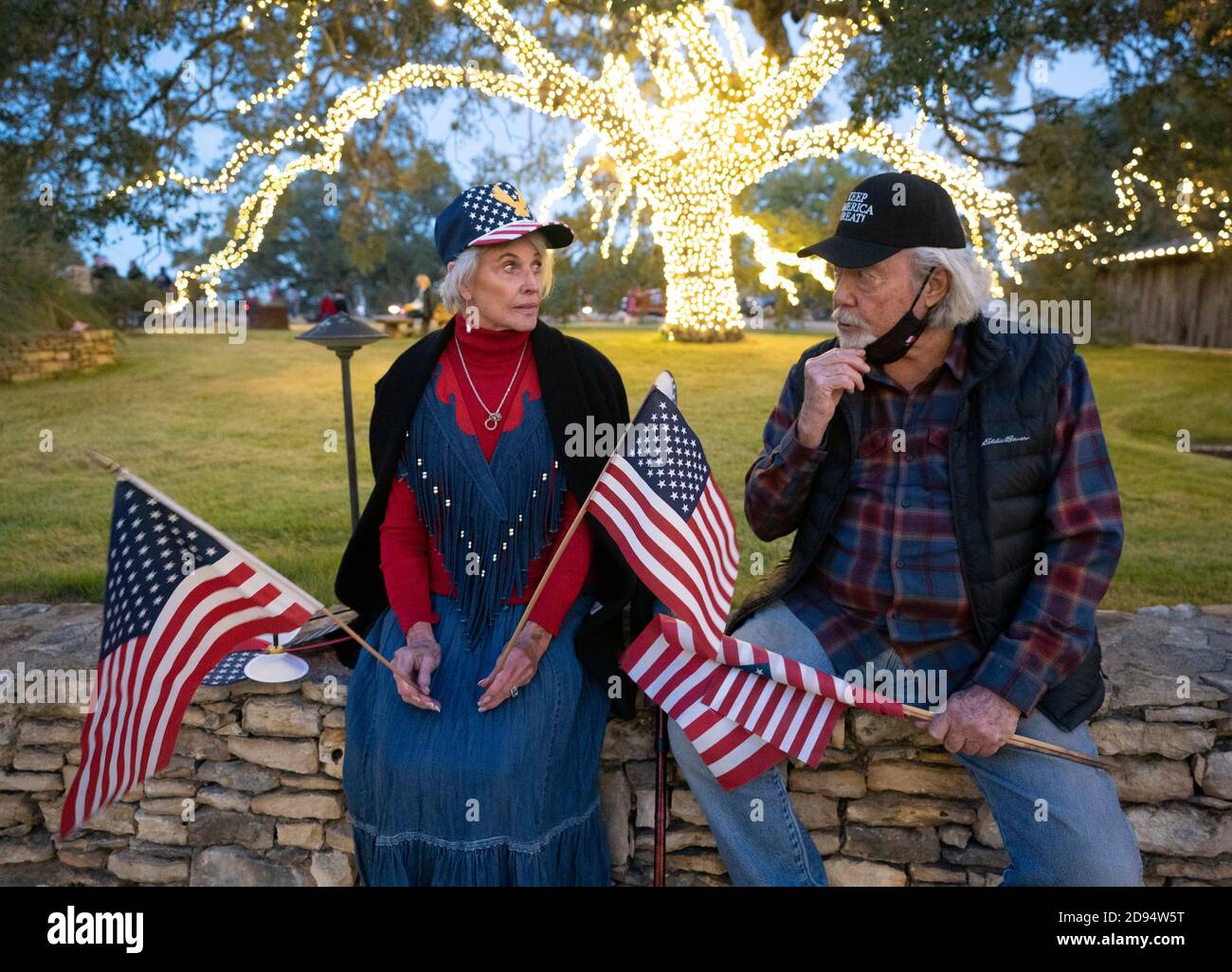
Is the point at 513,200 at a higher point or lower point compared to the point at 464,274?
higher

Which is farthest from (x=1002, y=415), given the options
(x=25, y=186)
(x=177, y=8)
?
(x=25, y=186)

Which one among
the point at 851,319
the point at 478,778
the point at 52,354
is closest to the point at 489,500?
the point at 478,778

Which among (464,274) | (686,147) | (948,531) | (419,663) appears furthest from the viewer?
(686,147)

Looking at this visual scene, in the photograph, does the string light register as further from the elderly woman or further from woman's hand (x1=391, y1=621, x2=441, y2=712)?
woman's hand (x1=391, y1=621, x2=441, y2=712)

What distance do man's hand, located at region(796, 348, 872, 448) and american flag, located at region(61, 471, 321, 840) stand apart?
1371 mm

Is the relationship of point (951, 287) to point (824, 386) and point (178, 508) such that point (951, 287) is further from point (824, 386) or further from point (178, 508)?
point (178, 508)

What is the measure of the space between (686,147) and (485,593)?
11020mm

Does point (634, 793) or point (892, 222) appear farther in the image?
point (634, 793)

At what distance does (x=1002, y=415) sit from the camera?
253 cm

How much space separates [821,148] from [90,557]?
10.1 meters

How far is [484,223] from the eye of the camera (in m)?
2.83

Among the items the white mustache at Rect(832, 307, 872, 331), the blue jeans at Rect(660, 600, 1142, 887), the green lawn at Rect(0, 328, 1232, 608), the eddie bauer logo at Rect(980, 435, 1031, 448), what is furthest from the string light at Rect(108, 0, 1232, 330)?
the blue jeans at Rect(660, 600, 1142, 887)

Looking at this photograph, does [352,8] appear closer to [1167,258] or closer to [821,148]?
[821,148]
